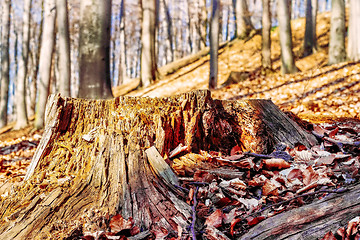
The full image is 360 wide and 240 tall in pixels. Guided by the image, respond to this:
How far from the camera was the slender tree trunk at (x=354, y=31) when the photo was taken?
9.52m

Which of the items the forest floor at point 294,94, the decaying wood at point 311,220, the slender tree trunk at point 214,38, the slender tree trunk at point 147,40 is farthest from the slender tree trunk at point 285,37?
the decaying wood at point 311,220

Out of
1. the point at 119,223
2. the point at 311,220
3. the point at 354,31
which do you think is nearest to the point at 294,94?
the point at 354,31

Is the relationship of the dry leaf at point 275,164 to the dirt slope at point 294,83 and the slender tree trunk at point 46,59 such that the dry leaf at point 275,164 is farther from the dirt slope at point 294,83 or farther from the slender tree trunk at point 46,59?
the slender tree trunk at point 46,59

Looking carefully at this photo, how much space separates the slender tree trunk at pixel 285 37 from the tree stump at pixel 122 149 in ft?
27.3

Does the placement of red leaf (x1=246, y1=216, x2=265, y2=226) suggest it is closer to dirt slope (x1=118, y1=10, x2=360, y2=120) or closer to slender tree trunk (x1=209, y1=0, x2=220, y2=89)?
dirt slope (x1=118, y1=10, x2=360, y2=120)

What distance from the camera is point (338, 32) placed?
32.8 ft

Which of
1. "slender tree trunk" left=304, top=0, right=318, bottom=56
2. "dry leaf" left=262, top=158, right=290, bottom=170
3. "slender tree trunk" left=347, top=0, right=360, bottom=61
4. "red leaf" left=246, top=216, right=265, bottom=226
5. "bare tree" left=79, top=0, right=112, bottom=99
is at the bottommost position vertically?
"red leaf" left=246, top=216, right=265, bottom=226

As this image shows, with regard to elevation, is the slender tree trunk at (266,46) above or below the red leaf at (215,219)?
above

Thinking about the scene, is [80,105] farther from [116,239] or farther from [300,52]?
[300,52]

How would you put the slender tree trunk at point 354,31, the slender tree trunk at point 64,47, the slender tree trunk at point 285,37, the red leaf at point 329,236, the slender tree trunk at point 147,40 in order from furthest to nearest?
the slender tree trunk at point 147,40 < the slender tree trunk at point 285,37 < the slender tree trunk at point 354,31 < the slender tree trunk at point 64,47 < the red leaf at point 329,236

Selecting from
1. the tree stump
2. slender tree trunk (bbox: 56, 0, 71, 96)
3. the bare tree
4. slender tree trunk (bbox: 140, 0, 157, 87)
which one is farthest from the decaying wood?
slender tree trunk (bbox: 140, 0, 157, 87)

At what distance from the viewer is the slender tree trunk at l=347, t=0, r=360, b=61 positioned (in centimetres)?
952

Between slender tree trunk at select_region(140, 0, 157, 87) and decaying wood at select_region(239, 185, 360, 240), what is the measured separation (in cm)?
1296

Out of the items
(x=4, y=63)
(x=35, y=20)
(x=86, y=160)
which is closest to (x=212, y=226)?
(x=86, y=160)
